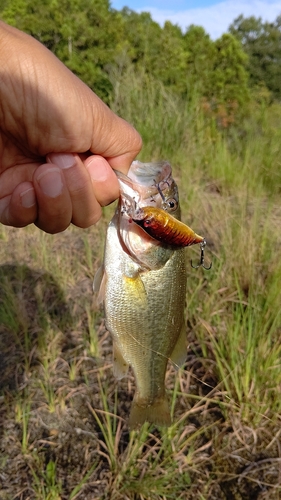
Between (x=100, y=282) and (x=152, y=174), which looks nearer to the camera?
(x=152, y=174)

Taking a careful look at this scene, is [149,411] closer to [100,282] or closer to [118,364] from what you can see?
[118,364]

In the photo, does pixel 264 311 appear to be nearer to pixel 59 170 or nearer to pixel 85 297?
pixel 85 297

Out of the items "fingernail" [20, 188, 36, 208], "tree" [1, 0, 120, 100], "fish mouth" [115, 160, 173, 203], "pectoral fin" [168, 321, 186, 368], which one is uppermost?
"tree" [1, 0, 120, 100]

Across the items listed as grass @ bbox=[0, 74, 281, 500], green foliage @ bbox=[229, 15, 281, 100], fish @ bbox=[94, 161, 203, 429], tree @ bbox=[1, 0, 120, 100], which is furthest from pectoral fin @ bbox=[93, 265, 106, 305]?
green foliage @ bbox=[229, 15, 281, 100]

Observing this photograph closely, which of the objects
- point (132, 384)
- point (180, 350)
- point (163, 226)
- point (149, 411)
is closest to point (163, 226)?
point (163, 226)

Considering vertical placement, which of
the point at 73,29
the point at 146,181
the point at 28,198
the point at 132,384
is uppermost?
the point at 73,29

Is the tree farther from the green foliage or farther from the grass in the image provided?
the green foliage

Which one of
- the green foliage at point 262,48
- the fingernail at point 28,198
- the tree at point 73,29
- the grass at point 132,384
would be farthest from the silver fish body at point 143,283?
the green foliage at point 262,48
